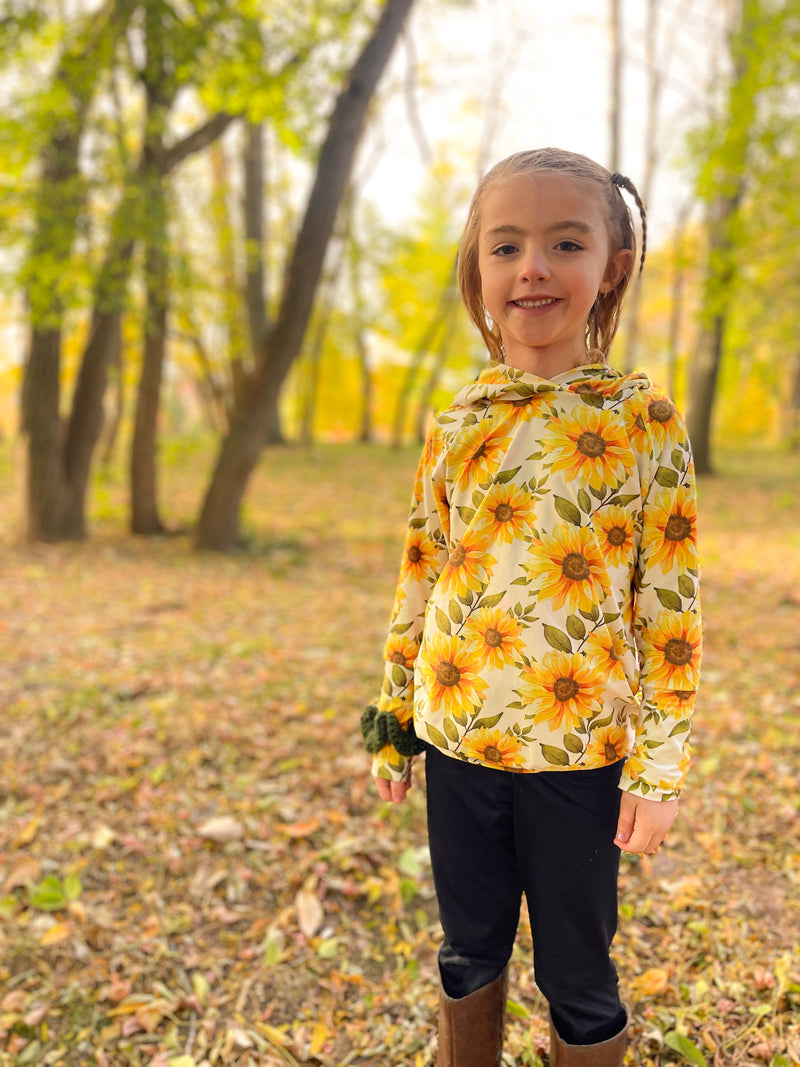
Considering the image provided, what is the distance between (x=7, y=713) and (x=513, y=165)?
11.1 feet

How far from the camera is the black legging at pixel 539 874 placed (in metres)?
1.33

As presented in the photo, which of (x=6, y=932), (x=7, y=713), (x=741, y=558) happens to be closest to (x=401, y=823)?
(x=6, y=932)

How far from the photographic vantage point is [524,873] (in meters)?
1.40

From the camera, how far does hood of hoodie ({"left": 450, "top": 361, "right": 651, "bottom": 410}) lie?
4.32 feet

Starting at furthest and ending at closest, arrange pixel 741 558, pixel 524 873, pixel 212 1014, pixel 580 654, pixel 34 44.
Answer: pixel 741 558 < pixel 34 44 < pixel 212 1014 < pixel 524 873 < pixel 580 654

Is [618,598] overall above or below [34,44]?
below

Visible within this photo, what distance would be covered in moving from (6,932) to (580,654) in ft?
6.60

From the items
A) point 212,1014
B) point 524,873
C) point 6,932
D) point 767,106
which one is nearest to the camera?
→ point 524,873

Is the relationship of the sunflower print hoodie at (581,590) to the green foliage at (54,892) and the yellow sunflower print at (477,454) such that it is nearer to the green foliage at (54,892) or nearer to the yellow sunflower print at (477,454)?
the yellow sunflower print at (477,454)

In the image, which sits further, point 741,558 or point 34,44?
point 741,558

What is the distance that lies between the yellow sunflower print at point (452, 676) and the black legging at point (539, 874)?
0.42 ft

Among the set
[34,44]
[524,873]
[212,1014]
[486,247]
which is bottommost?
[212,1014]

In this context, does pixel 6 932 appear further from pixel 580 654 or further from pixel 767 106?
pixel 767 106

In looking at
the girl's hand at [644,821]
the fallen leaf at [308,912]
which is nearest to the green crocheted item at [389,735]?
the girl's hand at [644,821]
